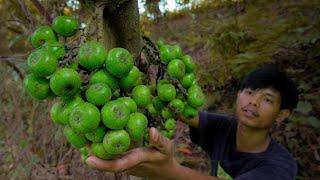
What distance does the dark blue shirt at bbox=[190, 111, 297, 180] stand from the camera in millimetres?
2475

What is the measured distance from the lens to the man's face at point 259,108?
2.70 m

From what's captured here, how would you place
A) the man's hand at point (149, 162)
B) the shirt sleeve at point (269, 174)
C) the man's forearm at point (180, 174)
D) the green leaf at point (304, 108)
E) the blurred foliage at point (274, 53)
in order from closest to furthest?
1. the man's hand at point (149, 162)
2. the man's forearm at point (180, 174)
3. the shirt sleeve at point (269, 174)
4. the green leaf at point (304, 108)
5. the blurred foliage at point (274, 53)

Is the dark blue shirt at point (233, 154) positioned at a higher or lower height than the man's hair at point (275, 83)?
lower

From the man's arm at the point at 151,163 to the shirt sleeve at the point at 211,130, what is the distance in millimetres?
776

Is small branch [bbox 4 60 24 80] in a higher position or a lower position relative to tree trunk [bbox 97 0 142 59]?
lower

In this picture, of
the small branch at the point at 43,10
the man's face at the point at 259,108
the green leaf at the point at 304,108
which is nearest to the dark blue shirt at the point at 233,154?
the man's face at the point at 259,108

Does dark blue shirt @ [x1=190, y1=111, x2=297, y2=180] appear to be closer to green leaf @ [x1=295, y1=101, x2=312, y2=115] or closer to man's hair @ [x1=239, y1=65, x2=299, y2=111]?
man's hair @ [x1=239, y1=65, x2=299, y2=111]

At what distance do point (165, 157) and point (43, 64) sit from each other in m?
0.73

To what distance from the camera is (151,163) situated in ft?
5.62

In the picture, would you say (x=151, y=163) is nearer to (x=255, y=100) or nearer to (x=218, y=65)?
(x=255, y=100)

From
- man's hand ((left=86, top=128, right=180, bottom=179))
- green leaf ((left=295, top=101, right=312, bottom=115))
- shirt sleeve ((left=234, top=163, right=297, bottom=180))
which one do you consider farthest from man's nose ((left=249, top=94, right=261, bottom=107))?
green leaf ((left=295, top=101, right=312, bottom=115))

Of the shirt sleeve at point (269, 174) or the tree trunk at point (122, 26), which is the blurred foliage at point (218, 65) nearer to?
the shirt sleeve at point (269, 174)

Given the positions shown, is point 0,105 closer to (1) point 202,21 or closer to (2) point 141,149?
(2) point 141,149

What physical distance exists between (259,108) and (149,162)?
125cm
